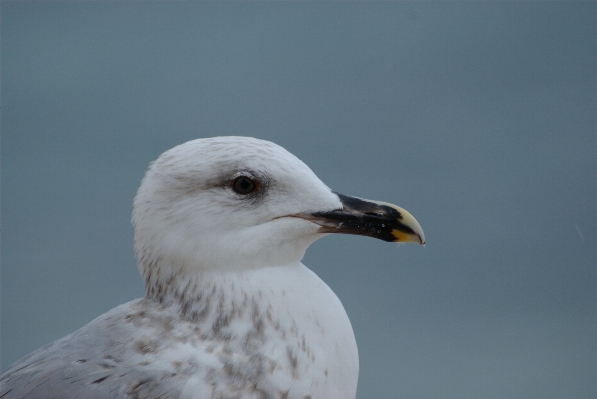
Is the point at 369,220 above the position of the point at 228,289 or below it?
above

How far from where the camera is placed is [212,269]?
1232 mm

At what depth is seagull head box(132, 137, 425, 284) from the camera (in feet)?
3.99

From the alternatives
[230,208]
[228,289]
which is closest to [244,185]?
[230,208]

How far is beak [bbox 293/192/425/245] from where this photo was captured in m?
1.24

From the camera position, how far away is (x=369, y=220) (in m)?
1.25

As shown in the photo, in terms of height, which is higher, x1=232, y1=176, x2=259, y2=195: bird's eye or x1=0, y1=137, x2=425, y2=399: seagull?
x1=232, y1=176, x2=259, y2=195: bird's eye

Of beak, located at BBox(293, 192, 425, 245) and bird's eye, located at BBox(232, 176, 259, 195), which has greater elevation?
bird's eye, located at BBox(232, 176, 259, 195)

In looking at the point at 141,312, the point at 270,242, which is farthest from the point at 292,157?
the point at 141,312

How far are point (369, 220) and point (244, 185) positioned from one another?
22cm

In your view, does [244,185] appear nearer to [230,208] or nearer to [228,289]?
[230,208]

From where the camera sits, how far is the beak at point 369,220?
4.07 feet

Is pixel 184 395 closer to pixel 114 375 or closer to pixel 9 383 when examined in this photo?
pixel 114 375

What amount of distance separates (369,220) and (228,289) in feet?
0.88

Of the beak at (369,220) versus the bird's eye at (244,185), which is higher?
the bird's eye at (244,185)
